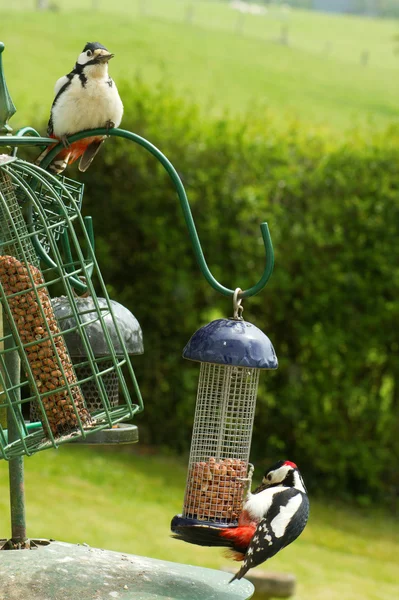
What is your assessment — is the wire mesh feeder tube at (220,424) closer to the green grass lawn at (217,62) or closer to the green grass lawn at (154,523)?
the green grass lawn at (154,523)

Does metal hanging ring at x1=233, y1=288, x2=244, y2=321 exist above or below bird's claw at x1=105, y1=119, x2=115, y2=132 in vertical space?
below

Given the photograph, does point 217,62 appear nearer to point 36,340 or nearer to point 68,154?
point 68,154

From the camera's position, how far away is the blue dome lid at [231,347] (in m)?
2.75

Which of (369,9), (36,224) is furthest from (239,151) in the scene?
(369,9)

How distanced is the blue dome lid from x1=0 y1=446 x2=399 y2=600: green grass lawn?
148 inches

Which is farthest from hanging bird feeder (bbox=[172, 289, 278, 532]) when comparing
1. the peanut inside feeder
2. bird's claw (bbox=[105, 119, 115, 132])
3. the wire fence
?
the wire fence

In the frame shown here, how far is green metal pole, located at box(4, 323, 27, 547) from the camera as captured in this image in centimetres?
273

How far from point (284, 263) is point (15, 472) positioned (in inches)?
216

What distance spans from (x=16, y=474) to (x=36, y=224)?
0.83 meters

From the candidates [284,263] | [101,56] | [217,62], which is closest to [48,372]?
[101,56]

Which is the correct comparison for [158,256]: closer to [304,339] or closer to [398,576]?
[304,339]

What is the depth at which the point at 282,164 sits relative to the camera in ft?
26.6

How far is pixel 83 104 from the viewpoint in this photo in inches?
119

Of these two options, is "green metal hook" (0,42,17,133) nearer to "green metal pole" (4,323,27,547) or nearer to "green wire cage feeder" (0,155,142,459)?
"green wire cage feeder" (0,155,142,459)
